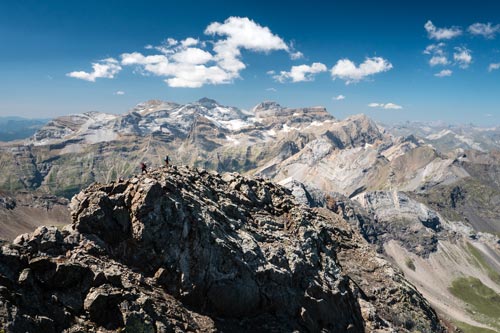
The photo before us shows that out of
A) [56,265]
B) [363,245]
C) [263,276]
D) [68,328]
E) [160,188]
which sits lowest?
[363,245]

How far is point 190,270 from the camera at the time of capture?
132ft

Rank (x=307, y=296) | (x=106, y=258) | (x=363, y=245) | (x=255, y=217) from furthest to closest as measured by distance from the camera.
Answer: (x=363, y=245) → (x=255, y=217) → (x=307, y=296) → (x=106, y=258)

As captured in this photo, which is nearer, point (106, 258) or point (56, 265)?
point (56, 265)

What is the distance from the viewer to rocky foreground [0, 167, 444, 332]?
3017 centimetres

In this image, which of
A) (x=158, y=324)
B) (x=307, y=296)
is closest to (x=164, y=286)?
(x=158, y=324)

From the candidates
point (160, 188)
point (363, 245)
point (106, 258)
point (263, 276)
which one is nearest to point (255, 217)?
point (263, 276)

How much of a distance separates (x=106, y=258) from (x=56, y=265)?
640 centimetres

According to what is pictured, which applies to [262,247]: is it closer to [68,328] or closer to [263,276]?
[263,276]

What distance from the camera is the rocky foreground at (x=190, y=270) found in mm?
30172

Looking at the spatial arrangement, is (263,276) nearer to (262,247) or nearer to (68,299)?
(262,247)

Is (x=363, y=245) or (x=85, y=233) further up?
(x=85, y=233)

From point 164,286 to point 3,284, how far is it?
15339 millimetres

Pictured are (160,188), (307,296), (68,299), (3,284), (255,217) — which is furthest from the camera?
(255,217)

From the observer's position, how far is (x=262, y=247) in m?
48.8
